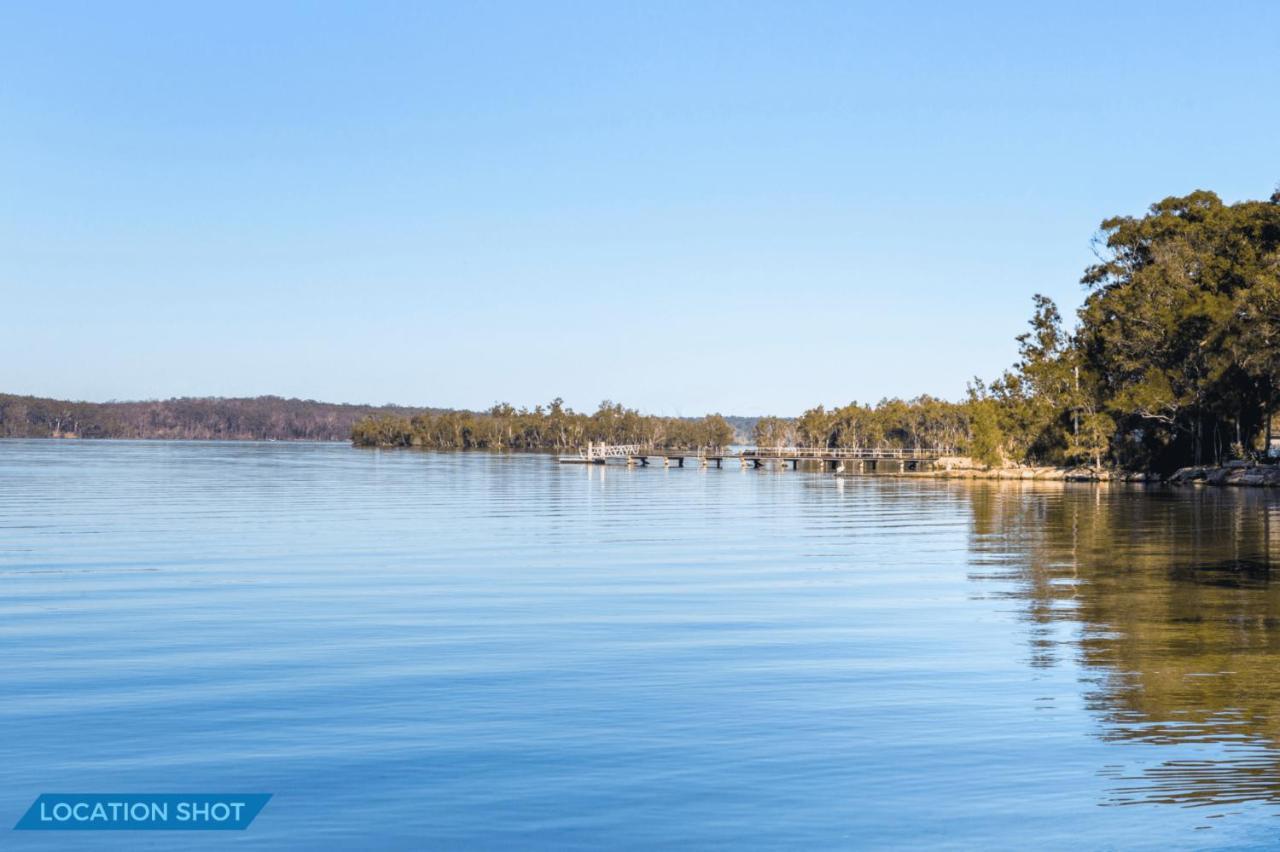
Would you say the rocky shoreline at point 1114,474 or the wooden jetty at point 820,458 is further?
the wooden jetty at point 820,458

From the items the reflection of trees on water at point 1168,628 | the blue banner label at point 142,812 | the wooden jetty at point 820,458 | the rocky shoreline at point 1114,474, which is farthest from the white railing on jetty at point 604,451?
the blue banner label at point 142,812

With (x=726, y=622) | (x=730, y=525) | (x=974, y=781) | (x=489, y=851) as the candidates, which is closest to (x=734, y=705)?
(x=974, y=781)

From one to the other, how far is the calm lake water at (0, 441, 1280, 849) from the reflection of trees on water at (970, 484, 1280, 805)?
0.09 m

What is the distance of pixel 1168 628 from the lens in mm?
22062

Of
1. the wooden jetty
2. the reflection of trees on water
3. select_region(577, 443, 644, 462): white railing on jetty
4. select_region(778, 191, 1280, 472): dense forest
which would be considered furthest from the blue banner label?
select_region(577, 443, 644, 462): white railing on jetty

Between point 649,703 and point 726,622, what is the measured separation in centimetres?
788

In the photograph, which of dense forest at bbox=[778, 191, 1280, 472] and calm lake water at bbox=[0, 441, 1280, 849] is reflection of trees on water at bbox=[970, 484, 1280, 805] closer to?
calm lake water at bbox=[0, 441, 1280, 849]

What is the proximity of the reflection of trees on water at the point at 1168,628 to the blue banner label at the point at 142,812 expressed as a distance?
799cm

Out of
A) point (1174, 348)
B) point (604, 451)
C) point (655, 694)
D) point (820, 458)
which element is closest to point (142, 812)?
point (655, 694)

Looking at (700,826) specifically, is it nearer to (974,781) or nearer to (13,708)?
(974,781)

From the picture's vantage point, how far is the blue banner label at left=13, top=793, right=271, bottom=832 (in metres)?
11.1

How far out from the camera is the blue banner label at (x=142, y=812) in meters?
11.1

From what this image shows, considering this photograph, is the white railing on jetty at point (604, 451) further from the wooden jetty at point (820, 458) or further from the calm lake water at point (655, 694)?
the calm lake water at point (655, 694)

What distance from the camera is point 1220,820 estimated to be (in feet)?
35.6
